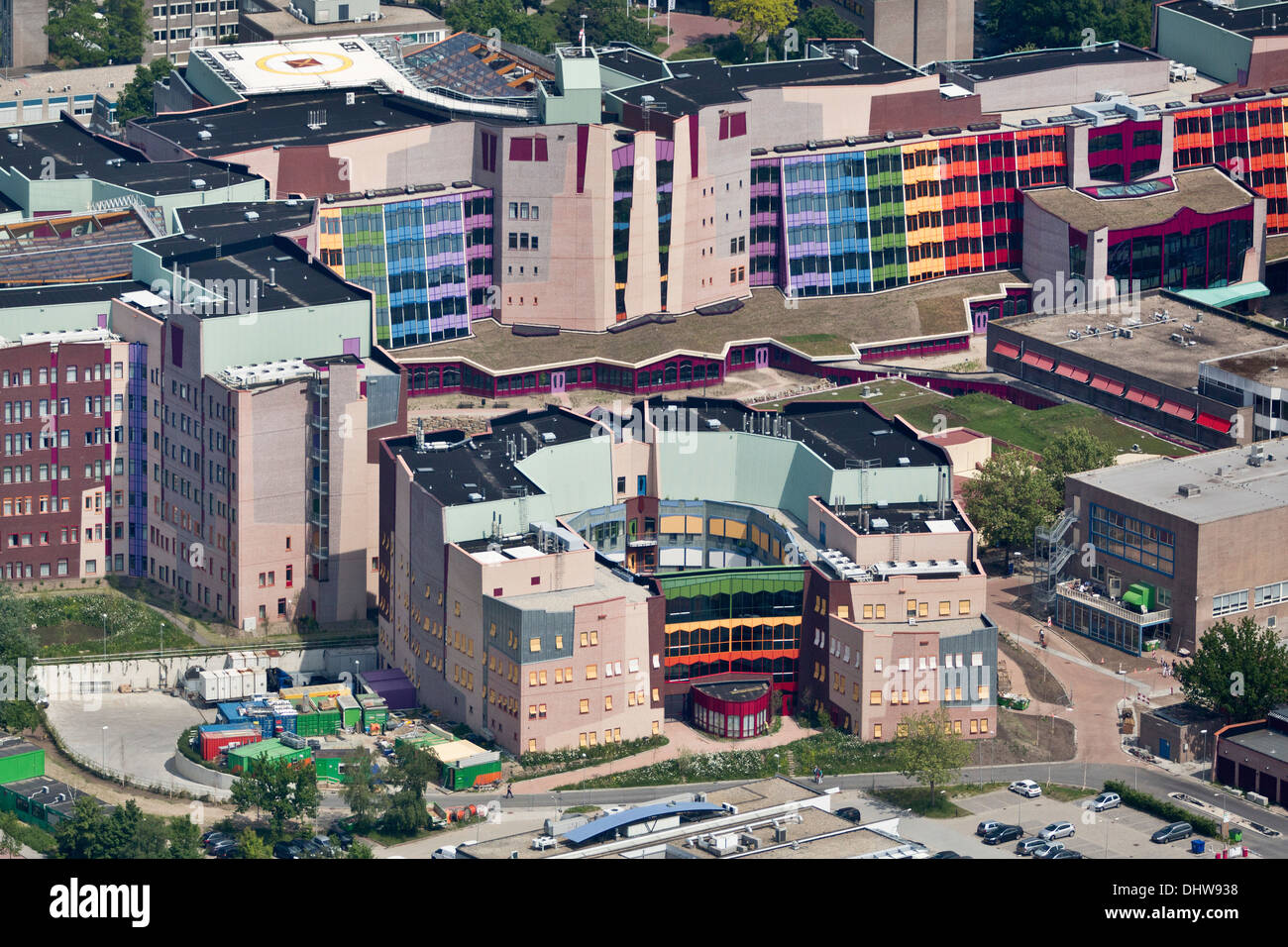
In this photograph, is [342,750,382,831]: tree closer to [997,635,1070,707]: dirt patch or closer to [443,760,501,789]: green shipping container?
[443,760,501,789]: green shipping container

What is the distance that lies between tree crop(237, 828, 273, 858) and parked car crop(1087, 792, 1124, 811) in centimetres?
5620

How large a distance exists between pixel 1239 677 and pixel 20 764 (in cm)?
8842

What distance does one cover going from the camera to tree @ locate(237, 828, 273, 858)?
15475 centimetres

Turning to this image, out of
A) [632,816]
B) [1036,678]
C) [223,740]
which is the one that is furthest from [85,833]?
[1036,678]

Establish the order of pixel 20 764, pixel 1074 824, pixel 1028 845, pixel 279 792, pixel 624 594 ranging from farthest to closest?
pixel 624 594, pixel 20 764, pixel 1074 824, pixel 279 792, pixel 1028 845

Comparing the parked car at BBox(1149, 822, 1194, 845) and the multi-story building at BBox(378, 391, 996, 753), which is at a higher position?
the multi-story building at BBox(378, 391, 996, 753)

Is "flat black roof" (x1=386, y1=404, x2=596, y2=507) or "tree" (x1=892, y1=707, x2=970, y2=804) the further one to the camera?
"flat black roof" (x1=386, y1=404, x2=596, y2=507)

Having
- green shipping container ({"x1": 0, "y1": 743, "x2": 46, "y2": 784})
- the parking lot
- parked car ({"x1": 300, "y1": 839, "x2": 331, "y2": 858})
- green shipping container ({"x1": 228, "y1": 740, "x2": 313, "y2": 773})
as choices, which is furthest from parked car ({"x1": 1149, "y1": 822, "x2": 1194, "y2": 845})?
green shipping container ({"x1": 0, "y1": 743, "x2": 46, "y2": 784})

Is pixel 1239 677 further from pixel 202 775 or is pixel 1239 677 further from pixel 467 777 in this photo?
pixel 202 775

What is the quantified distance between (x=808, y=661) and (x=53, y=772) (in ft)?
186

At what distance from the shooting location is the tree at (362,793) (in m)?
164

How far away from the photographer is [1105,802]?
169000 millimetres
